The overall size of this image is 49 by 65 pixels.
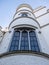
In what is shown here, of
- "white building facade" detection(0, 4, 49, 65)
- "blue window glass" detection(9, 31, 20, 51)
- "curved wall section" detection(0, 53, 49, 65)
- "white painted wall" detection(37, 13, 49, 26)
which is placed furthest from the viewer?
"white painted wall" detection(37, 13, 49, 26)

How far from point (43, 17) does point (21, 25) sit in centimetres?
599

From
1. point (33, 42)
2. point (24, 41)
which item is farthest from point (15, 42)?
point (33, 42)

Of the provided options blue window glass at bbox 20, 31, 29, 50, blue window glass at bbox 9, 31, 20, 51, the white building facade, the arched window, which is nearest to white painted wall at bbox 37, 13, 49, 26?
the white building facade

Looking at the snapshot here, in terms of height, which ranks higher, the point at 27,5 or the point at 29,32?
the point at 27,5

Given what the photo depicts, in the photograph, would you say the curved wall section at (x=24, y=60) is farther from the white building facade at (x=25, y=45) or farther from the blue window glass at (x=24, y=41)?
the blue window glass at (x=24, y=41)

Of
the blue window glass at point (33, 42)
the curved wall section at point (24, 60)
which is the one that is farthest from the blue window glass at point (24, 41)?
the curved wall section at point (24, 60)

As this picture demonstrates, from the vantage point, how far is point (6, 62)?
866cm

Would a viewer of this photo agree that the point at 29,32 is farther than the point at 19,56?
Yes

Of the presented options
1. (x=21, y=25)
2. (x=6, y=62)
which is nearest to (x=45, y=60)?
(x=6, y=62)

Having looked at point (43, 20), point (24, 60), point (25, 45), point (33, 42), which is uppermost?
point (43, 20)

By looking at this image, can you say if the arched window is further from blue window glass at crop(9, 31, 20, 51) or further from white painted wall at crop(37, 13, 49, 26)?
white painted wall at crop(37, 13, 49, 26)

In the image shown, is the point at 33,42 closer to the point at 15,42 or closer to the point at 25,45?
the point at 25,45

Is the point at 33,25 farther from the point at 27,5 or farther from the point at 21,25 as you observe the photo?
the point at 27,5

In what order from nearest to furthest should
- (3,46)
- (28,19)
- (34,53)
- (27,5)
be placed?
(34,53) → (3,46) → (28,19) → (27,5)
